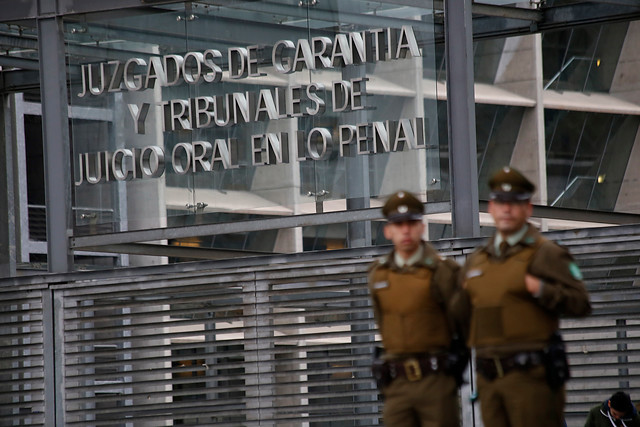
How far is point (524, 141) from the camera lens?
45156 mm

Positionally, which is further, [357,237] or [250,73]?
[357,237]

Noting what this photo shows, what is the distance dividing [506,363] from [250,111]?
19.0 ft

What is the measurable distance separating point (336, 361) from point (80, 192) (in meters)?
3.09

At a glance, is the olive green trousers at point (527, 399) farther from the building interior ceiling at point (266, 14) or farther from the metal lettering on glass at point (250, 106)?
the building interior ceiling at point (266, 14)

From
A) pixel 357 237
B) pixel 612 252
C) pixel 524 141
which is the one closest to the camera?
pixel 612 252

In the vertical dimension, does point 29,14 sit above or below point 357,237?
above

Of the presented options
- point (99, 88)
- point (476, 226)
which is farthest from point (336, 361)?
point (99, 88)

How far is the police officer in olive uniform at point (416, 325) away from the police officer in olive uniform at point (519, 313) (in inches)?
12.8

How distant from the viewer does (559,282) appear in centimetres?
739

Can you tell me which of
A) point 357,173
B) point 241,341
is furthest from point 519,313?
point 241,341

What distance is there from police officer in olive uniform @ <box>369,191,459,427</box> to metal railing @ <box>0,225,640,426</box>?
356 cm

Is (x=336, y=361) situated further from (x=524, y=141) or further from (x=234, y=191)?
(x=524, y=141)

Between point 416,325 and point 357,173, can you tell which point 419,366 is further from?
point 357,173

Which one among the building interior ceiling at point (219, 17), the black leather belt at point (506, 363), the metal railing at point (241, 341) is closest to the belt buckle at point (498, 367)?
the black leather belt at point (506, 363)
